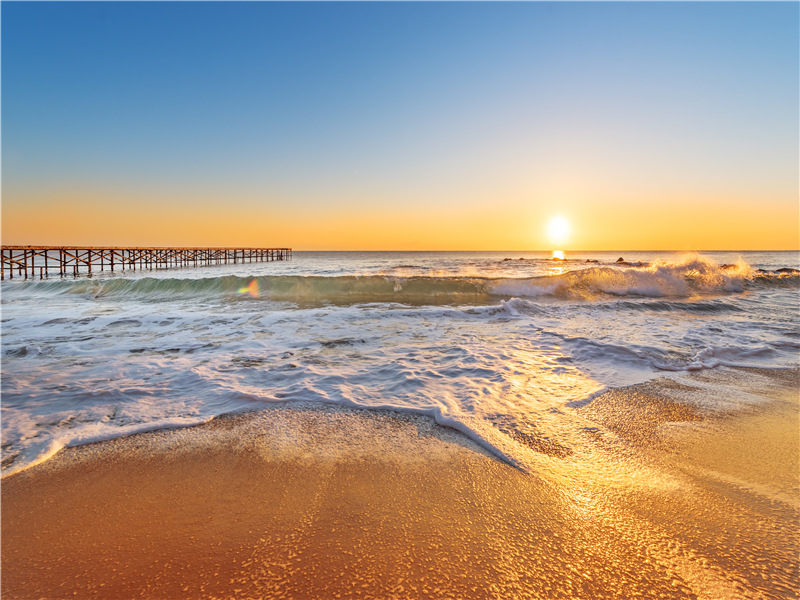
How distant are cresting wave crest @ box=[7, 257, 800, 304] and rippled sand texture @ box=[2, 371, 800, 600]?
37.8ft

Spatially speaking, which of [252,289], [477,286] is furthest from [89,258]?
[477,286]

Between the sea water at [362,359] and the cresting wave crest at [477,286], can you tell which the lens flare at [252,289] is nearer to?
the cresting wave crest at [477,286]

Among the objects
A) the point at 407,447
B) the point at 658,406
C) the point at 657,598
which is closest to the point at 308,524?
the point at 407,447

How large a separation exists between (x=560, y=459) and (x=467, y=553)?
4.01ft

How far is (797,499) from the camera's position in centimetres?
214

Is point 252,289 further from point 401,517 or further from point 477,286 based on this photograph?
point 401,517

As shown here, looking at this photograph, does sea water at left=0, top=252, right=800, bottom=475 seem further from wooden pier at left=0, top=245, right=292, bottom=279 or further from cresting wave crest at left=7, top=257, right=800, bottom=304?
wooden pier at left=0, top=245, right=292, bottom=279

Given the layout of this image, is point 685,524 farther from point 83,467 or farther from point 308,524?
point 83,467

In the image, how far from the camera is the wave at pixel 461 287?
48.9 ft

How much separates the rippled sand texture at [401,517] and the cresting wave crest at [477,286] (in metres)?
11.5

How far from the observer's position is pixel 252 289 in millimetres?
16688

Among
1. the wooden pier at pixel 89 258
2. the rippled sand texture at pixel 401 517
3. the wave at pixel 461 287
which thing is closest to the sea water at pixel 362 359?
the rippled sand texture at pixel 401 517

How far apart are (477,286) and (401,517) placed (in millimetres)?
15194

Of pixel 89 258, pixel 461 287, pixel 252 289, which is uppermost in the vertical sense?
pixel 89 258
